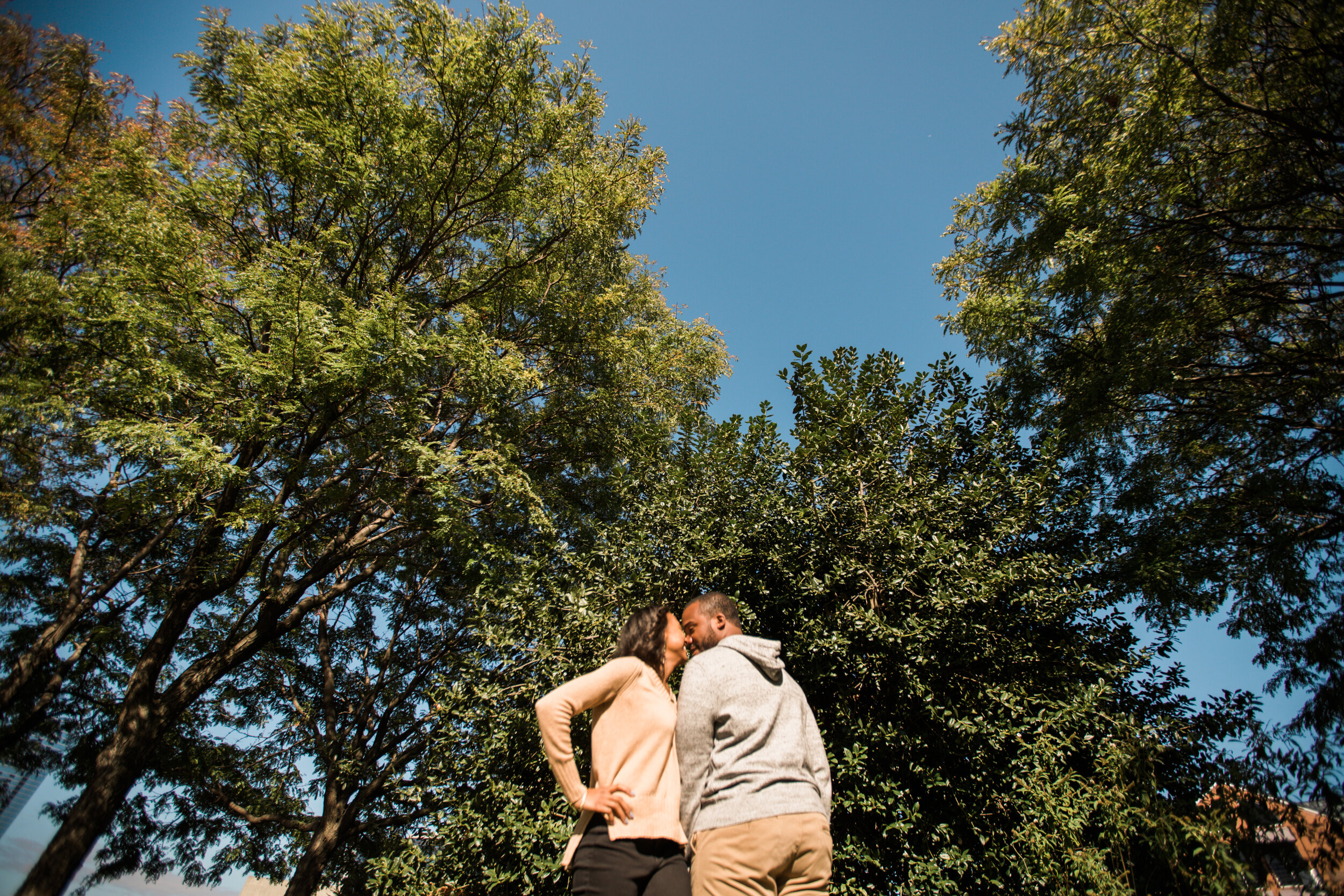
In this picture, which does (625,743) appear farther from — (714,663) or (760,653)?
(760,653)

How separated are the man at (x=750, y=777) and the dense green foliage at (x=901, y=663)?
2763 mm

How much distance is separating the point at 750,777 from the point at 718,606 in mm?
667

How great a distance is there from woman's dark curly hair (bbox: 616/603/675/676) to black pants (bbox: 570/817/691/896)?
1.82 ft

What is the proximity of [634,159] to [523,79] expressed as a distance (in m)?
2.27

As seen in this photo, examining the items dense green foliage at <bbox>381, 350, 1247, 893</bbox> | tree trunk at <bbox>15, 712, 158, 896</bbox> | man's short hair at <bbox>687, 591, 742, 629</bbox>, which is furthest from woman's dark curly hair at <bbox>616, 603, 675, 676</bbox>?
tree trunk at <bbox>15, 712, 158, 896</bbox>

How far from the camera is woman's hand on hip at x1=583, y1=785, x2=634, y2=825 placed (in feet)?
5.75

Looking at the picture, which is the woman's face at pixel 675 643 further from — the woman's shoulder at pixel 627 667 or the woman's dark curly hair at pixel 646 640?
the woman's shoulder at pixel 627 667

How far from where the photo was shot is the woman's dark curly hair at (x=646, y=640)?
7.12 feet

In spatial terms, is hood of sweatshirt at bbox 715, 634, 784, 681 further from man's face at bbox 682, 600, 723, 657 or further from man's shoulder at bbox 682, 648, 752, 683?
man's face at bbox 682, 600, 723, 657

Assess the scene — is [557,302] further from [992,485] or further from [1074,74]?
[1074,74]

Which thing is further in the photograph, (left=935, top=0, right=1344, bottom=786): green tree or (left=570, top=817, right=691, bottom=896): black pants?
(left=935, top=0, right=1344, bottom=786): green tree

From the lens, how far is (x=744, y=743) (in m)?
1.81

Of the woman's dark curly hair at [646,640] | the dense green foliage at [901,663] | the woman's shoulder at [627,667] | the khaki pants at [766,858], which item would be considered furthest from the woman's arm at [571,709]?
the dense green foliage at [901,663]

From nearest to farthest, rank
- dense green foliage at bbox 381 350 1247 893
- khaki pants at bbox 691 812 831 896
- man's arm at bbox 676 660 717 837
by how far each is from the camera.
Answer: khaki pants at bbox 691 812 831 896 → man's arm at bbox 676 660 717 837 → dense green foliage at bbox 381 350 1247 893
